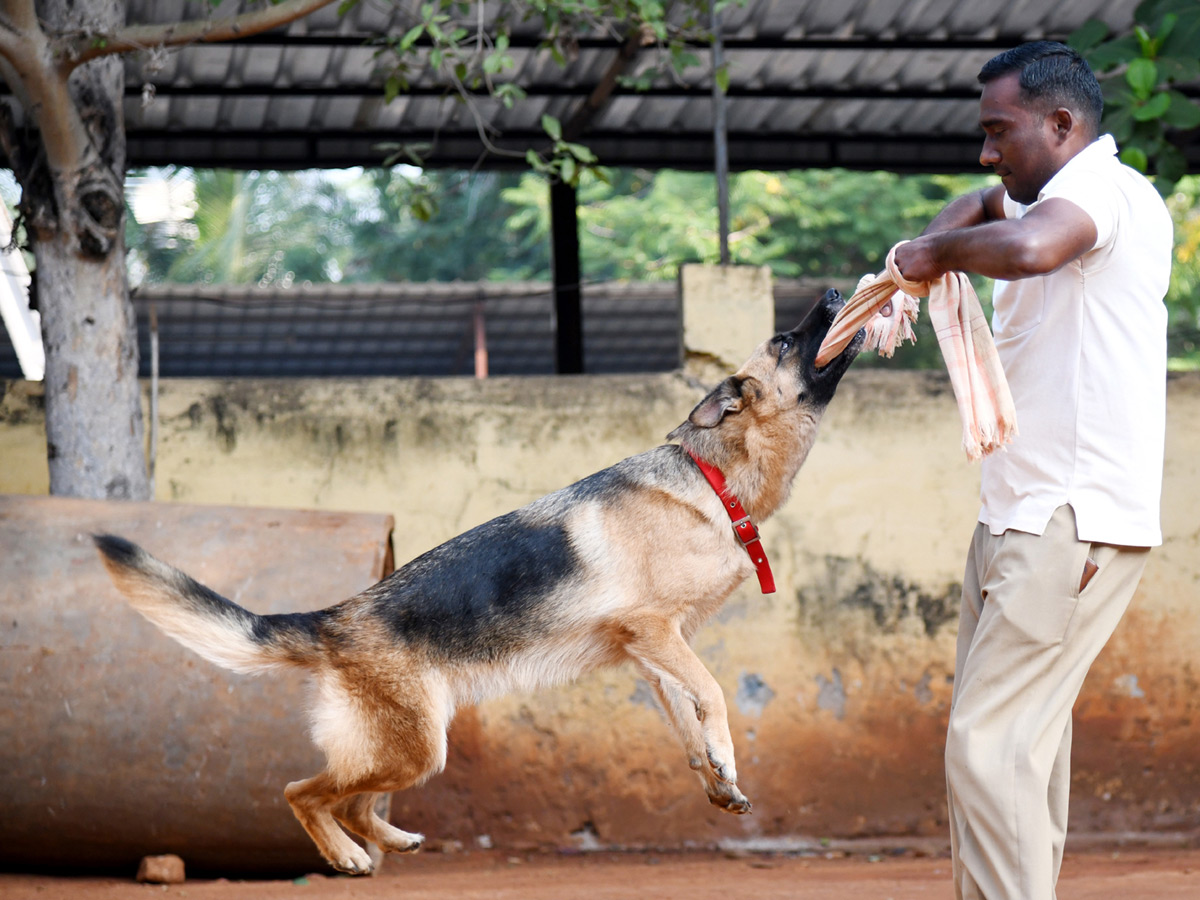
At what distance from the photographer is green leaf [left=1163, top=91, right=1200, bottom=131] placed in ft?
19.9

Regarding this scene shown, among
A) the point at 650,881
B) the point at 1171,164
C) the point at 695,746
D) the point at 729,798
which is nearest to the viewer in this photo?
the point at 729,798

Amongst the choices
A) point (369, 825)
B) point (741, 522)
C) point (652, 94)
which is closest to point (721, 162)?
point (652, 94)

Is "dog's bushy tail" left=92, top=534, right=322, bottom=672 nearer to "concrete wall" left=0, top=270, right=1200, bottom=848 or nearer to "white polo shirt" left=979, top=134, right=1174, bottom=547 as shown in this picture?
"concrete wall" left=0, top=270, right=1200, bottom=848

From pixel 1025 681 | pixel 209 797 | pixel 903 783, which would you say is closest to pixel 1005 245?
pixel 1025 681

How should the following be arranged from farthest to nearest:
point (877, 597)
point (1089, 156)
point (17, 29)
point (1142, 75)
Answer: point (877, 597), point (1142, 75), point (17, 29), point (1089, 156)

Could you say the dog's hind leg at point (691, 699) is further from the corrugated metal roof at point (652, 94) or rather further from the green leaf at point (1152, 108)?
the green leaf at point (1152, 108)

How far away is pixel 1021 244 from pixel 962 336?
499mm

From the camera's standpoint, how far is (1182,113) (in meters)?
6.08

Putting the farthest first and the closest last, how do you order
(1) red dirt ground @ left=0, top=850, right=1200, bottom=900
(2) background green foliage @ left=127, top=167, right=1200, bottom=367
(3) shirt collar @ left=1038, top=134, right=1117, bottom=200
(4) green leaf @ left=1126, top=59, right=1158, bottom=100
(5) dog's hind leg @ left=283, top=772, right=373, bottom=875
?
(2) background green foliage @ left=127, top=167, right=1200, bottom=367, (4) green leaf @ left=1126, top=59, right=1158, bottom=100, (1) red dirt ground @ left=0, top=850, right=1200, bottom=900, (5) dog's hind leg @ left=283, top=772, right=373, bottom=875, (3) shirt collar @ left=1038, top=134, right=1117, bottom=200

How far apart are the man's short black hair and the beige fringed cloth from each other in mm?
501

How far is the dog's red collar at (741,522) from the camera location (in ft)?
12.4

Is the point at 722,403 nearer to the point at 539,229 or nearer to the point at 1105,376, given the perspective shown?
the point at 1105,376

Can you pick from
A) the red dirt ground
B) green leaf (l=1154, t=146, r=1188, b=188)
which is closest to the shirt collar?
the red dirt ground

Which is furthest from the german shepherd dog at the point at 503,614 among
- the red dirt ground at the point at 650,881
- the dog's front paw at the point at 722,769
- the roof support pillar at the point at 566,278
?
the roof support pillar at the point at 566,278
